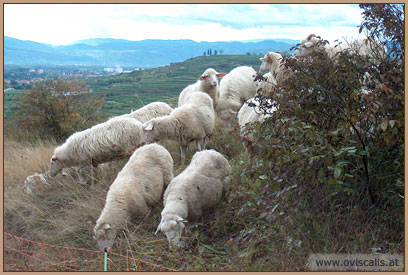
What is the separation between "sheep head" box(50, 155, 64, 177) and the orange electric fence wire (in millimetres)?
2122

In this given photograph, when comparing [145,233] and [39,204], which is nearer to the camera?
[145,233]

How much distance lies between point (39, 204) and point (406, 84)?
18.4 feet

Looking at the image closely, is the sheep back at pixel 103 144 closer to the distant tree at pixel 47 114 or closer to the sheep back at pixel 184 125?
the sheep back at pixel 184 125

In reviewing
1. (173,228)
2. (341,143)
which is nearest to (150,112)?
(173,228)

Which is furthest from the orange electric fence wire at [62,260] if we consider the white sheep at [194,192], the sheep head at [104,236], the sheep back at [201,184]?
the sheep back at [201,184]

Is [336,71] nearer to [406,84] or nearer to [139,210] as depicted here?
[406,84]

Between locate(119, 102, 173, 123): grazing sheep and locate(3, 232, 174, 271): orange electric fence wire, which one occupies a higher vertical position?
locate(119, 102, 173, 123): grazing sheep

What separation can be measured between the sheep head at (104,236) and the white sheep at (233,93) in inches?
199

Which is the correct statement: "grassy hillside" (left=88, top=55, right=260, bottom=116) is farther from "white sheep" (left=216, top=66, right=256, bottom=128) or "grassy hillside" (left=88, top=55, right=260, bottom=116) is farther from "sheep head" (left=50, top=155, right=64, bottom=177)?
"sheep head" (left=50, top=155, right=64, bottom=177)

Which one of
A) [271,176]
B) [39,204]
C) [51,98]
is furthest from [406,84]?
[51,98]

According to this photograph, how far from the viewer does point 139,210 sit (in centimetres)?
557

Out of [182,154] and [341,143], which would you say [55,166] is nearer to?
[182,154]

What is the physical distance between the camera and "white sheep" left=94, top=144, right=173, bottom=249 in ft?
16.7

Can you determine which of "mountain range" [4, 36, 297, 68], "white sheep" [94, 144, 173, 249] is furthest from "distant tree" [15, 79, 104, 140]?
"mountain range" [4, 36, 297, 68]
